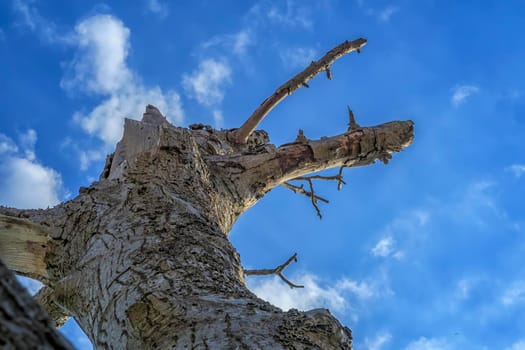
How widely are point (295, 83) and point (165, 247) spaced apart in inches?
137

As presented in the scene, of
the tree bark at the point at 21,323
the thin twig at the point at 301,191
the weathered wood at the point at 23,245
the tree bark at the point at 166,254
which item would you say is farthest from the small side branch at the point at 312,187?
the tree bark at the point at 21,323

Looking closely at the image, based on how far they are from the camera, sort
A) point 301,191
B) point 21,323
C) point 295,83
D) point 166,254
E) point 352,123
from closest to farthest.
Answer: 1. point 21,323
2. point 166,254
3. point 352,123
4. point 295,83
5. point 301,191

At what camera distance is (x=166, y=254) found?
5.79 ft

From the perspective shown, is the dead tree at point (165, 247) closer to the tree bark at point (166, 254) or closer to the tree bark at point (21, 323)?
the tree bark at point (166, 254)

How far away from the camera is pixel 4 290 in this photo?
546 millimetres

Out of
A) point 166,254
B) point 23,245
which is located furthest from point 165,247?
point 23,245

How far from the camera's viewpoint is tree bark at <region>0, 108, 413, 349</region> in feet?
4.14

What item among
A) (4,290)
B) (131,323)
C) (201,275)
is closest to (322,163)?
(201,275)

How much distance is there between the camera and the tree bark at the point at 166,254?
126 cm

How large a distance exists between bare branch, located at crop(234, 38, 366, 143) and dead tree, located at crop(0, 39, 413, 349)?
743mm

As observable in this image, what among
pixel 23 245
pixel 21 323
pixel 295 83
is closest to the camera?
pixel 21 323

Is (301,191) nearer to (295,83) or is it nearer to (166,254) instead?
(295,83)

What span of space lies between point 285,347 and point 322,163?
3.14m

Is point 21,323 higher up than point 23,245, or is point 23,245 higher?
point 23,245
